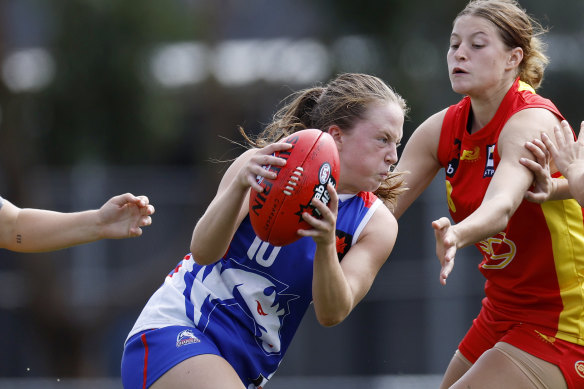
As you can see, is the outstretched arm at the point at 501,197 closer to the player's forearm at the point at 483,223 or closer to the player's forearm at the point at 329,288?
the player's forearm at the point at 483,223

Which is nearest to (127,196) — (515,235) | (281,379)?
(515,235)

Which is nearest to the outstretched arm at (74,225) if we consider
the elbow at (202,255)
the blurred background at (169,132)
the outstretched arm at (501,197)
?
the elbow at (202,255)

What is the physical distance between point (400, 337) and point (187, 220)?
3.09 m

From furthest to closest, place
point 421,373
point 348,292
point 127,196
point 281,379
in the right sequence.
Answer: point 421,373
point 281,379
point 127,196
point 348,292

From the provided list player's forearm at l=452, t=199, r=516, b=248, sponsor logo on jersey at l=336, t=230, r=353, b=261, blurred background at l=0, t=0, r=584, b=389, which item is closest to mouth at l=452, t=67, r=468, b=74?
player's forearm at l=452, t=199, r=516, b=248

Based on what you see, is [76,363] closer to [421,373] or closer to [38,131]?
[38,131]

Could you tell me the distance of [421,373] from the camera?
10.6 m

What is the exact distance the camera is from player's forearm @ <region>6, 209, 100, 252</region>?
3566 millimetres

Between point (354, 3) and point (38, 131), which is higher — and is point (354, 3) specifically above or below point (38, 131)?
above

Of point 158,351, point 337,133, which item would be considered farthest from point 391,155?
point 158,351

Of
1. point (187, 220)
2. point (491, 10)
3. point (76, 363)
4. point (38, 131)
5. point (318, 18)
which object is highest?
point (491, 10)

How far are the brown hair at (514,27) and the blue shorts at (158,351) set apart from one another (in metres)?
1.77

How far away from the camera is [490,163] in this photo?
11.8 ft

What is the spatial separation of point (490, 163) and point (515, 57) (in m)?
0.48
